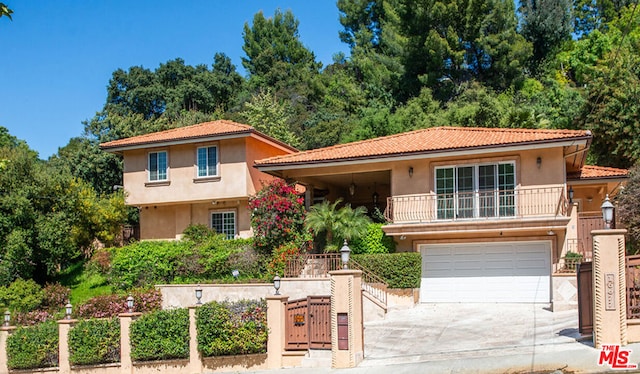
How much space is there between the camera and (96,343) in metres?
20.6

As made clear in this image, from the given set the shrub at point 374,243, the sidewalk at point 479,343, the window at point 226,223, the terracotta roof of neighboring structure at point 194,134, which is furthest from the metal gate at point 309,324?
the window at point 226,223

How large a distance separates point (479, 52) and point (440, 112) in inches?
341

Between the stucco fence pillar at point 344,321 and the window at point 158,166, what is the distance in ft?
56.5

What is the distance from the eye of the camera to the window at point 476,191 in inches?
1016

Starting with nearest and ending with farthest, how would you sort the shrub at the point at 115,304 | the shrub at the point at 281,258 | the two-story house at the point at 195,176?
the shrub at the point at 115,304 → the shrub at the point at 281,258 → the two-story house at the point at 195,176

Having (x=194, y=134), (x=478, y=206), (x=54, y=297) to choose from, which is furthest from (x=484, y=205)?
(x=54, y=297)

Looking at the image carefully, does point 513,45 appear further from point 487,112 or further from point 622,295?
point 622,295

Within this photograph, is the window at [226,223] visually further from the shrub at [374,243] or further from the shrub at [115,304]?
the shrub at [374,243]

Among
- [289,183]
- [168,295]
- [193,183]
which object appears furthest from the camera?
[193,183]

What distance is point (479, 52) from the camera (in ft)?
169

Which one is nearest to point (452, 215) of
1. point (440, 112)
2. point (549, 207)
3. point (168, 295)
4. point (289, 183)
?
point (549, 207)

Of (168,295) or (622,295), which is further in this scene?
(168,295)

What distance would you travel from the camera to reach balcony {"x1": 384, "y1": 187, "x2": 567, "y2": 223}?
25125 mm

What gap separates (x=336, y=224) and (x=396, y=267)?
2.95 metres
